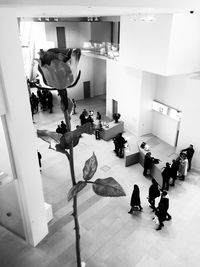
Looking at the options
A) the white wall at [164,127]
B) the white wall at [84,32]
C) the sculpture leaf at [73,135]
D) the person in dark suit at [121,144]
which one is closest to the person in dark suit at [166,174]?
the person in dark suit at [121,144]

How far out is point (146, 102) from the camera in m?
14.1

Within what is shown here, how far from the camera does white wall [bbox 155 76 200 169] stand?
36.1 feet

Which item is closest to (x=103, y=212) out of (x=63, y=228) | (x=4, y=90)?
(x=63, y=228)

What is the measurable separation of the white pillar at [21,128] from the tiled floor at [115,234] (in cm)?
65

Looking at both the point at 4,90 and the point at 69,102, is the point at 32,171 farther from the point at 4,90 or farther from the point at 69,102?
the point at 69,102

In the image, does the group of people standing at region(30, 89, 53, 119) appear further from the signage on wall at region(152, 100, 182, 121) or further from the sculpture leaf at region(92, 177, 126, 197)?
the sculpture leaf at region(92, 177, 126, 197)

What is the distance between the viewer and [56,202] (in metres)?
9.34

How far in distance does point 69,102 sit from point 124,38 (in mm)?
12380

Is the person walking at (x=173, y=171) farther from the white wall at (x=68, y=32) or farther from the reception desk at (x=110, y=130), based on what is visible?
the white wall at (x=68, y=32)

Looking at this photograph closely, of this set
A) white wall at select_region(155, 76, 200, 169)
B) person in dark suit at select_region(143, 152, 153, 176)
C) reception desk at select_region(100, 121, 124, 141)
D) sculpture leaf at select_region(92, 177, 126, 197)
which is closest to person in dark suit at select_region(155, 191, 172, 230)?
person in dark suit at select_region(143, 152, 153, 176)

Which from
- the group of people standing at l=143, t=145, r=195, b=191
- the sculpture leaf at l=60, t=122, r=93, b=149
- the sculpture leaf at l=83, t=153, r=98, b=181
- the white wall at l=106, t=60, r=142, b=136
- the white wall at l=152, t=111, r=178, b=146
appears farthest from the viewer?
the white wall at l=106, t=60, r=142, b=136

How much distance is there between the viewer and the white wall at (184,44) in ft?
32.3

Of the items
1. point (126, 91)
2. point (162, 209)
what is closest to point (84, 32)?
point (126, 91)

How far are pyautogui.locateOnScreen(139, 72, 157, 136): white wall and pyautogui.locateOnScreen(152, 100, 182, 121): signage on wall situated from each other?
1.33 ft
